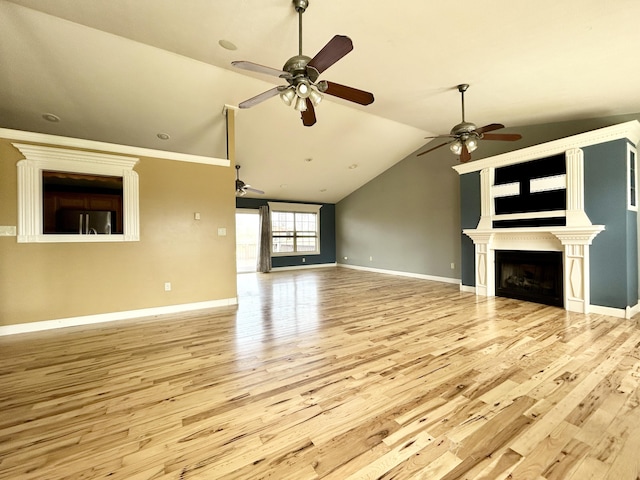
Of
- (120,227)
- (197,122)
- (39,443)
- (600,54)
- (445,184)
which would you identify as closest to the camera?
(39,443)

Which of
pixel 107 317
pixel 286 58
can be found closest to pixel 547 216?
pixel 286 58

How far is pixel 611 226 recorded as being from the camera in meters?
3.64

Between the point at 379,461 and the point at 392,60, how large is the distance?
3.62 meters

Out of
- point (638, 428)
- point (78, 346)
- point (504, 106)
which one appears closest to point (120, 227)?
point (78, 346)

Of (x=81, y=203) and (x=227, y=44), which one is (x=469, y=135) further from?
(x=81, y=203)

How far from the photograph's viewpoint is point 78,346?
2859 mm

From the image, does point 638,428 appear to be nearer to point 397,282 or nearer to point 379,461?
point 379,461

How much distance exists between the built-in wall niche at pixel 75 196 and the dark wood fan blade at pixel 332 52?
316cm

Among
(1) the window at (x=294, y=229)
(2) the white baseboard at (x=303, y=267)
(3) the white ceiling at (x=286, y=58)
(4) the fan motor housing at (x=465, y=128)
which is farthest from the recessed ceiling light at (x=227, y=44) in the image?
(2) the white baseboard at (x=303, y=267)

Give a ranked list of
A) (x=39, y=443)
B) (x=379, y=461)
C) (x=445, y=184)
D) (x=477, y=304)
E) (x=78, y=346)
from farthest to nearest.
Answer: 1. (x=445, y=184)
2. (x=477, y=304)
3. (x=78, y=346)
4. (x=39, y=443)
5. (x=379, y=461)

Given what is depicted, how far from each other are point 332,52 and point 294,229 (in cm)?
794

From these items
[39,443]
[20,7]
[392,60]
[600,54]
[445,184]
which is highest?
[20,7]

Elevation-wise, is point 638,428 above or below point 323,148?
below

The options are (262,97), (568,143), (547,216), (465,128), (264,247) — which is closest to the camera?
(262,97)
